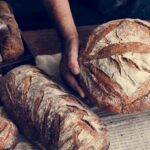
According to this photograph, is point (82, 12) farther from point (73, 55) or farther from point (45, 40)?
point (73, 55)

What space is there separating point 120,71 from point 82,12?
0.81 meters

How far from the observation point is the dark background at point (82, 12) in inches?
75.4

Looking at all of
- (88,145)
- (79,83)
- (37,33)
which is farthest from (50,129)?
(37,33)

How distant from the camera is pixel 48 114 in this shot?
1288mm

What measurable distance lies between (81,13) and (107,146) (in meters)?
0.98

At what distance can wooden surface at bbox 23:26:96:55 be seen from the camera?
176cm

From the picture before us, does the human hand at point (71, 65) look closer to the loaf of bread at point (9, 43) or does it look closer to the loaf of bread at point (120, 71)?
the loaf of bread at point (120, 71)

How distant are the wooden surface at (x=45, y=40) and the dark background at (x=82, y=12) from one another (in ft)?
0.27

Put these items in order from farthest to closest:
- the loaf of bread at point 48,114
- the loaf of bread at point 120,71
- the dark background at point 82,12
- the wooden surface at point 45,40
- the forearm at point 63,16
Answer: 1. the dark background at point 82,12
2. the wooden surface at point 45,40
3. the forearm at point 63,16
4. the loaf of bread at point 120,71
5. the loaf of bread at point 48,114

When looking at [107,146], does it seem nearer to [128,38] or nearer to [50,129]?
[50,129]

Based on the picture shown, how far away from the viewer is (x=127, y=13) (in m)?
1.94

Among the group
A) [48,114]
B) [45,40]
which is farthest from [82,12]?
[48,114]

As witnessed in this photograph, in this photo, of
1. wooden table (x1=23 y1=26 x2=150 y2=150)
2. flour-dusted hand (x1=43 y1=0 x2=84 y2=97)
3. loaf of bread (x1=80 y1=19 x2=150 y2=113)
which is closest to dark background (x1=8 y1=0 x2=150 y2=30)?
flour-dusted hand (x1=43 y1=0 x2=84 y2=97)

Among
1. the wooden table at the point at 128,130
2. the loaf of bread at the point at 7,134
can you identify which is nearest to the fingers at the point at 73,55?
the wooden table at the point at 128,130
